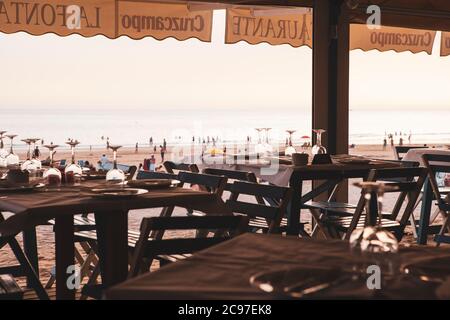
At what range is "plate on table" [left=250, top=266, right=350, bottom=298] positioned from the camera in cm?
173

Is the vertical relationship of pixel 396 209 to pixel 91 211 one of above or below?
below

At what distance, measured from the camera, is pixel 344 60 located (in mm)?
7402

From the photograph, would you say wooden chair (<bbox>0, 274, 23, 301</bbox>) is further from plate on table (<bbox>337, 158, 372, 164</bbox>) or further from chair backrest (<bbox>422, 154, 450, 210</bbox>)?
chair backrest (<bbox>422, 154, 450, 210</bbox>)

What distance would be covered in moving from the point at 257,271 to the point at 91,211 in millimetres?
1637

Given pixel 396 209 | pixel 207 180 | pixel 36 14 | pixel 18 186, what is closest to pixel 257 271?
pixel 18 186

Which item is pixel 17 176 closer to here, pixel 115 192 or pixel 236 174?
pixel 115 192

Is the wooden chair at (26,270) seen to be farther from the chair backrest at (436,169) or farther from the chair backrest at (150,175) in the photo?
the chair backrest at (436,169)

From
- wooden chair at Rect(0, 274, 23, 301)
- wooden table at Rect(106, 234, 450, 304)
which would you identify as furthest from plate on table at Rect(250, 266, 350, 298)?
wooden chair at Rect(0, 274, 23, 301)

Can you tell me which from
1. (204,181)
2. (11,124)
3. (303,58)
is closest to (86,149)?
(11,124)

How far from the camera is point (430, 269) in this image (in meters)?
1.96

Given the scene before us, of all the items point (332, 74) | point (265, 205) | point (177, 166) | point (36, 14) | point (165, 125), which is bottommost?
point (265, 205)

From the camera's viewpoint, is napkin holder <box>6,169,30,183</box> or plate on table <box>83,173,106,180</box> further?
plate on table <box>83,173,106,180</box>

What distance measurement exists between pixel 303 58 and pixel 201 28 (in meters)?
36.2
